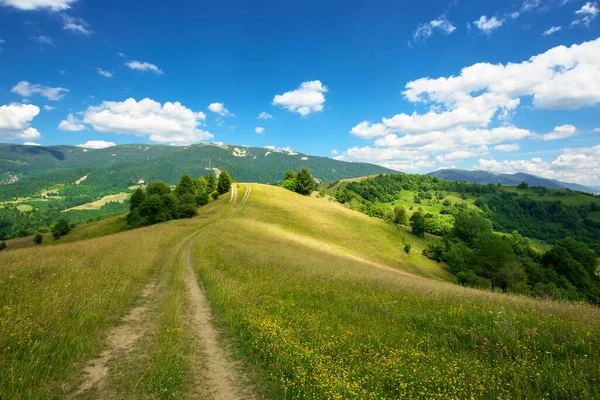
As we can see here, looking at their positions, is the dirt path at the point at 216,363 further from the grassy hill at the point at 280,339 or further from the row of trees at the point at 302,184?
the row of trees at the point at 302,184

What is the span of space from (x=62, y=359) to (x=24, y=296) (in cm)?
413

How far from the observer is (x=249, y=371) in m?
6.93

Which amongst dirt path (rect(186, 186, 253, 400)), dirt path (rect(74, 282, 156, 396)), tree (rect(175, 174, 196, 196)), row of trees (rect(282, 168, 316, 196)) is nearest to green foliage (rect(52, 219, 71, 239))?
tree (rect(175, 174, 196, 196))

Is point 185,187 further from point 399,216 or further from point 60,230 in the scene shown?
point 399,216

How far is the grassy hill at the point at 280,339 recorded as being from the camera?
18.6ft

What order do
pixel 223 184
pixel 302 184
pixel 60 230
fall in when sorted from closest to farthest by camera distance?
pixel 60 230, pixel 223 184, pixel 302 184

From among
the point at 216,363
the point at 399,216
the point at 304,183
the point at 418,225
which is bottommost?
the point at 418,225

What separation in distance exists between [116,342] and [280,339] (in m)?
5.29

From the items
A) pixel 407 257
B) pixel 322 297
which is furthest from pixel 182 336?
pixel 407 257

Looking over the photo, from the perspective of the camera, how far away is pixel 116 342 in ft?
26.8

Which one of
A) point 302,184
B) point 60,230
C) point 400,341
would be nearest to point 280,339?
point 400,341

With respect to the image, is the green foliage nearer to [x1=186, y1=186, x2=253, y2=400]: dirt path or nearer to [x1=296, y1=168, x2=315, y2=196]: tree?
[x1=296, y1=168, x2=315, y2=196]: tree

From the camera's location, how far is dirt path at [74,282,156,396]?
6121 mm

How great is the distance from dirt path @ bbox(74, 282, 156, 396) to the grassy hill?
1.6 inches
